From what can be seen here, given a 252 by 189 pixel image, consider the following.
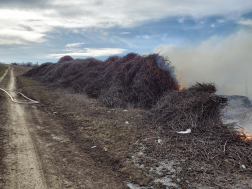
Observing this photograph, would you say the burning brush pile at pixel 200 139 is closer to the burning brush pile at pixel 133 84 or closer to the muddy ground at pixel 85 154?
the muddy ground at pixel 85 154

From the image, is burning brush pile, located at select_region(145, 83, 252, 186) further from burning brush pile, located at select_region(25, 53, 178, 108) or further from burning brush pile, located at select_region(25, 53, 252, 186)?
burning brush pile, located at select_region(25, 53, 178, 108)

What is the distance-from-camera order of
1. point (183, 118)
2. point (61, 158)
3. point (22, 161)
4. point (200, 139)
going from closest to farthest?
point (22, 161) → point (61, 158) → point (200, 139) → point (183, 118)

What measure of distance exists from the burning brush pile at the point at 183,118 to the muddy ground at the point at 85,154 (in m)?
0.32

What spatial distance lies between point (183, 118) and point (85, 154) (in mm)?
3460

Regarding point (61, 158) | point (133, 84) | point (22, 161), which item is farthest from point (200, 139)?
point (133, 84)

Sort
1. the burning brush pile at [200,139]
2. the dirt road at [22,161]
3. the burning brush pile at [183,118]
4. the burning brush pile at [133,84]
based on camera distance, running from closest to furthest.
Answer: the dirt road at [22,161]
the burning brush pile at [200,139]
the burning brush pile at [183,118]
the burning brush pile at [133,84]

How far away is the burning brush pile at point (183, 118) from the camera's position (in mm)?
Result: 3865

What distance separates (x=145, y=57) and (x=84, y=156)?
324 inches

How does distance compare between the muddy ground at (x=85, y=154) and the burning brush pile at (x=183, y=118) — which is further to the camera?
the burning brush pile at (x=183, y=118)

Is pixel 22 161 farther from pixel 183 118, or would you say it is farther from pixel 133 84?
pixel 133 84

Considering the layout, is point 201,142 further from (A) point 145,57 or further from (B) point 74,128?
(A) point 145,57

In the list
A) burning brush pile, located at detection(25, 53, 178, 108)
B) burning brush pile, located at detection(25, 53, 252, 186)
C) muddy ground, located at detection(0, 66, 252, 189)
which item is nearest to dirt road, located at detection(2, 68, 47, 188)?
muddy ground, located at detection(0, 66, 252, 189)

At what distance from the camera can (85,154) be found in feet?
14.5

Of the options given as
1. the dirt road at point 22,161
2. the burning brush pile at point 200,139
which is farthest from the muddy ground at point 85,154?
the burning brush pile at point 200,139
